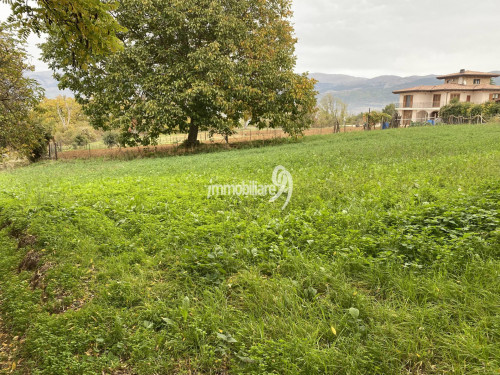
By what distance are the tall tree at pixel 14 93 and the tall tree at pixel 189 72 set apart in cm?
233

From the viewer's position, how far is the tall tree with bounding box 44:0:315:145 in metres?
19.2

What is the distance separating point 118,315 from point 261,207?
137 inches

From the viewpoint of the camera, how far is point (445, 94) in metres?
49.9

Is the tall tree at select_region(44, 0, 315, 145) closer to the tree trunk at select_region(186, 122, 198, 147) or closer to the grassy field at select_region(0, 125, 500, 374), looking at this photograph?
the tree trunk at select_region(186, 122, 198, 147)

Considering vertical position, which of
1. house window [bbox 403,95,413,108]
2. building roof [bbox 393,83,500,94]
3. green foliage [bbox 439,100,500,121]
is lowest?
green foliage [bbox 439,100,500,121]

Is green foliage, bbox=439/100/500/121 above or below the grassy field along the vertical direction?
above

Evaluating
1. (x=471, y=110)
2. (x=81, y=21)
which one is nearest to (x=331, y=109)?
(x=471, y=110)

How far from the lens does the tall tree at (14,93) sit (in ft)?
55.4

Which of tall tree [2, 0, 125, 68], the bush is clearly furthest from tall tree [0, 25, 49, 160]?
the bush

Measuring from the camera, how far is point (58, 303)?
3.66 meters

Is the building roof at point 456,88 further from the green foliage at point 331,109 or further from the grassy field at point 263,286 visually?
the grassy field at point 263,286

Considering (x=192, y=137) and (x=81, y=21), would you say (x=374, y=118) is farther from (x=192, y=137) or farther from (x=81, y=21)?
(x=81, y=21)

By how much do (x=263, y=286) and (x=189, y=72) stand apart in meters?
19.0

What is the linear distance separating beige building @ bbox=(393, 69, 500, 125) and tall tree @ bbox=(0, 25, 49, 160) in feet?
159
